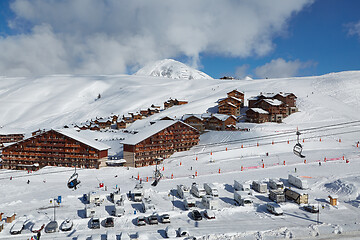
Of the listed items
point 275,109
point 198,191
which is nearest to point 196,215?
point 198,191

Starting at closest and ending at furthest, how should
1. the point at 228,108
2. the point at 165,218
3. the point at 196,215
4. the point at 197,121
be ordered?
the point at 165,218 → the point at 196,215 → the point at 197,121 → the point at 228,108

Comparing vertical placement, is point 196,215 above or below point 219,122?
below

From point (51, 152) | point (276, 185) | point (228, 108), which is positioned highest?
point (228, 108)

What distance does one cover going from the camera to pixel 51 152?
57469mm

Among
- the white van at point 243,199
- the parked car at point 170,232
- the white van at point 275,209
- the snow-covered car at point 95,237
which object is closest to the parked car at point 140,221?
the parked car at point 170,232

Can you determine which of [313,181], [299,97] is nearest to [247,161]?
[313,181]

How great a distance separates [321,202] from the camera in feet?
98.4

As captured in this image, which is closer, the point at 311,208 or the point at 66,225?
the point at 66,225

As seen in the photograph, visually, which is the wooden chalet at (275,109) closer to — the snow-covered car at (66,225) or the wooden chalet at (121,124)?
the wooden chalet at (121,124)

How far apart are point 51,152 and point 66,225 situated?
1467 inches

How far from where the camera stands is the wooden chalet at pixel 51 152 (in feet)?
183

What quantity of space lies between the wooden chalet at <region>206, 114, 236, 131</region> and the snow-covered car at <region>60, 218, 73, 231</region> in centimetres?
5002

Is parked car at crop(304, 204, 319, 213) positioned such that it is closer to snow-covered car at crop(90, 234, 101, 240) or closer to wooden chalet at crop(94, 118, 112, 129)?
snow-covered car at crop(90, 234, 101, 240)

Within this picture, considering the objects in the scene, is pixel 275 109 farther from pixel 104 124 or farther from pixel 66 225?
pixel 66 225
